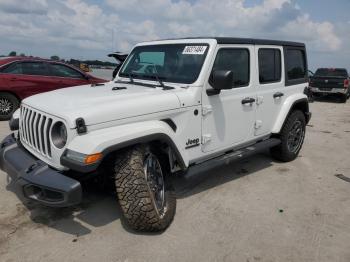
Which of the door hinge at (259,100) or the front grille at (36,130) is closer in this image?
the front grille at (36,130)

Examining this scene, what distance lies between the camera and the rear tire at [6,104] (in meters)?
8.73

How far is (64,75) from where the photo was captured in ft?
31.1

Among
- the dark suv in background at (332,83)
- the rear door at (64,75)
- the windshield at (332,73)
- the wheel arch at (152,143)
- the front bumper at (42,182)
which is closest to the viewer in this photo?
the front bumper at (42,182)

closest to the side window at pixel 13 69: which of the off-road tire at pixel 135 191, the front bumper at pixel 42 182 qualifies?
the front bumper at pixel 42 182

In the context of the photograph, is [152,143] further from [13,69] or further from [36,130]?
[13,69]

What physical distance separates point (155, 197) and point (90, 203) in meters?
0.95

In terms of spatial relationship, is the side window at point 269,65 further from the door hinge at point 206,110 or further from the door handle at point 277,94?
the door hinge at point 206,110

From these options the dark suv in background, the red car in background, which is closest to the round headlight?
the red car in background

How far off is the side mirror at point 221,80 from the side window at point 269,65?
4.04 ft

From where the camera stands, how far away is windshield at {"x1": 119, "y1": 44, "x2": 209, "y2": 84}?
13.4 ft

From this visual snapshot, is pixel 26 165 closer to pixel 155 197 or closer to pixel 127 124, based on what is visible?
pixel 127 124

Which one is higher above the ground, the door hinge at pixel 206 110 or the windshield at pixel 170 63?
the windshield at pixel 170 63

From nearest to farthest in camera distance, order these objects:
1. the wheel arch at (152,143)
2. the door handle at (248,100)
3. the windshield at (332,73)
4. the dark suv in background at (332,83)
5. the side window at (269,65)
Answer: the wheel arch at (152,143)
the door handle at (248,100)
the side window at (269,65)
the dark suv in background at (332,83)
the windshield at (332,73)

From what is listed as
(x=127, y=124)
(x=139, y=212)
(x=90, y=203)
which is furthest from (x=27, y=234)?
(x=127, y=124)
